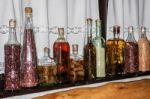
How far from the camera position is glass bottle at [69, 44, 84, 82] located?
117 cm

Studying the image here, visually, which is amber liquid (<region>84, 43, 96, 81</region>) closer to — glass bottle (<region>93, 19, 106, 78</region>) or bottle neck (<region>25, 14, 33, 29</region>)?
glass bottle (<region>93, 19, 106, 78</region>)

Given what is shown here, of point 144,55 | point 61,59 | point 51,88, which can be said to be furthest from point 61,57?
point 144,55

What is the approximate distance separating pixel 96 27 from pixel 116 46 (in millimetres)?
164

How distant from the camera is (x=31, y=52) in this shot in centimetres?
102

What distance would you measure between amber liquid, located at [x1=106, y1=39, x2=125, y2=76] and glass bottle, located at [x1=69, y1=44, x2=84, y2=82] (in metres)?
0.18

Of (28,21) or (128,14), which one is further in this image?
(128,14)

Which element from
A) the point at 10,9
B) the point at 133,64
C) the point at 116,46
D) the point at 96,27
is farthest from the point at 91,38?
the point at 10,9

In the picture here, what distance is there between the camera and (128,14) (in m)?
1.46

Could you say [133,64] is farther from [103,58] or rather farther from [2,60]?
[2,60]

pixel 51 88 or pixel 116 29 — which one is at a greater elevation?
pixel 116 29

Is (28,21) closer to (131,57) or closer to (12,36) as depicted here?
(12,36)

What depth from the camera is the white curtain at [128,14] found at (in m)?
1.42

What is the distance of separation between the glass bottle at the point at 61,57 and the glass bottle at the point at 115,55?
0.87 ft

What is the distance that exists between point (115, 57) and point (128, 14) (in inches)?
11.4
